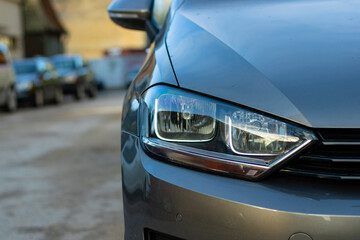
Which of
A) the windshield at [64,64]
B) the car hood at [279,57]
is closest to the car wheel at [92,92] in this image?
the windshield at [64,64]

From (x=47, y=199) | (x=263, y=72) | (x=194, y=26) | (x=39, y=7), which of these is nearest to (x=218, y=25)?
(x=194, y=26)

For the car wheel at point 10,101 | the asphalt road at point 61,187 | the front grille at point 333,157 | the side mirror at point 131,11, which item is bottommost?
the car wheel at point 10,101

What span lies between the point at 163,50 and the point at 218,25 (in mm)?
244

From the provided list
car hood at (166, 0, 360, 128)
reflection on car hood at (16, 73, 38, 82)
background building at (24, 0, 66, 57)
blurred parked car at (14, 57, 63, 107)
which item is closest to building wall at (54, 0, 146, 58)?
background building at (24, 0, 66, 57)

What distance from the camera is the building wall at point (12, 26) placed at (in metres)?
28.3

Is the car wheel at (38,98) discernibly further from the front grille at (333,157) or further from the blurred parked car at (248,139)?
the front grille at (333,157)

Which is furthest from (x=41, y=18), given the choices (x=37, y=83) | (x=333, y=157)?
(x=333, y=157)

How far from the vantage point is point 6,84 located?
13312 millimetres

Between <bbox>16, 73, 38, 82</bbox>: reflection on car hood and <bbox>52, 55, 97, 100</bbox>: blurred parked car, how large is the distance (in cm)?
270

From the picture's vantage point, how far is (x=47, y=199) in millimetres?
4039

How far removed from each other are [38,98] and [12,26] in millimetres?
14913

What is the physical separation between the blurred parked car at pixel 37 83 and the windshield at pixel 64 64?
2.61 m

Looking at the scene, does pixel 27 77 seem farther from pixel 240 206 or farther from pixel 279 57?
pixel 240 206

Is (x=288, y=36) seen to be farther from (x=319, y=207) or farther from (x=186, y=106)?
(x=319, y=207)
